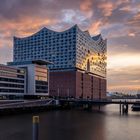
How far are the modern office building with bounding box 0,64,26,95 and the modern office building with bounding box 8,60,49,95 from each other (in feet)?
9.17

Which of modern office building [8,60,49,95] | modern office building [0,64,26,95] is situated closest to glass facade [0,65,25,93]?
modern office building [0,64,26,95]

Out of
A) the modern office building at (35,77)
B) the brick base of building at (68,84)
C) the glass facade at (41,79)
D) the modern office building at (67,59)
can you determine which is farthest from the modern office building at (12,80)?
the brick base of building at (68,84)

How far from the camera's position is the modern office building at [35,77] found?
12925cm

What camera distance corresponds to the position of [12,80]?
11731 centimetres

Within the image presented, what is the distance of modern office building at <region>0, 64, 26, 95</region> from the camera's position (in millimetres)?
111312

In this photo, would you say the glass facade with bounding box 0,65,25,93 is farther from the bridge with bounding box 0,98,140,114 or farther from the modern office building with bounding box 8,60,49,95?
the bridge with bounding box 0,98,140,114

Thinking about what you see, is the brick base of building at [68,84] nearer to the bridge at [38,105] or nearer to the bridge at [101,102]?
the bridge at [38,105]

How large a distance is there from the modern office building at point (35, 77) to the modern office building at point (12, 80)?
110 inches

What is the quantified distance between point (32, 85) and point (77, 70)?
2124 inches

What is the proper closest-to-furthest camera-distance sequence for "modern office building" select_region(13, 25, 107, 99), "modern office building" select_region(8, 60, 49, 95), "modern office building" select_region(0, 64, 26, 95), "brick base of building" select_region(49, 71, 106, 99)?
"modern office building" select_region(0, 64, 26, 95), "modern office building" select_region(8, 60, 49, 95), "brick base of building" select_region(49, 71, 106, 99), "modern office building" select_region(13, 25, 107, 99)

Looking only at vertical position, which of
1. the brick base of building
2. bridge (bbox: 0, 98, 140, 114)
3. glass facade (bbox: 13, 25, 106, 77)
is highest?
glass facade (bbox: 13, 25, 106, 77)

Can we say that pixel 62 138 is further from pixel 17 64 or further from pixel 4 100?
pixel 17 64

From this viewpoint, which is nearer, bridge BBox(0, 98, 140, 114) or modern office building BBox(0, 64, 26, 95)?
bridge BBox(0, 98, 140, 114)

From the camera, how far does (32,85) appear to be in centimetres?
12912
